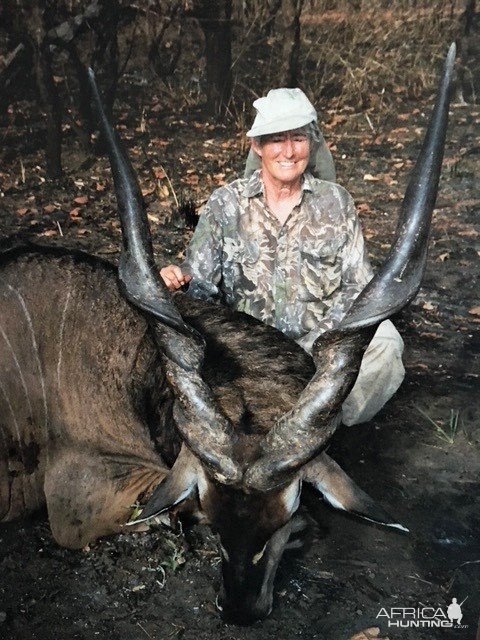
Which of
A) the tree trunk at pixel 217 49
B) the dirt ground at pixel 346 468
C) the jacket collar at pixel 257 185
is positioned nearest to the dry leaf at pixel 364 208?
the dirt ground at pixel 346 468

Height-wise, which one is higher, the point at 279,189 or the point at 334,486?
the point at 279,189

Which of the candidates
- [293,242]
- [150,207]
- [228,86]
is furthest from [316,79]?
[293,242]

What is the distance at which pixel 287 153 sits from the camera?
14.0 ft

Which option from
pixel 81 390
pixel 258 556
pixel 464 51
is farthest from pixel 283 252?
pixel 464 51

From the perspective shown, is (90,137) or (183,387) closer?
(183,387)

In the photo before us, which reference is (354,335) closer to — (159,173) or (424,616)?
(424,616)

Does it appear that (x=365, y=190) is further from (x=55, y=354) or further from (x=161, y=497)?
(x=161, y=497)

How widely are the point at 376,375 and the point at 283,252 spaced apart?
0.88 metres

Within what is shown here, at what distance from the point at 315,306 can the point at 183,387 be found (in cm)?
163

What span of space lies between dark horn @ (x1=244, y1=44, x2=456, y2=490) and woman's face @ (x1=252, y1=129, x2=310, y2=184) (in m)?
1.16

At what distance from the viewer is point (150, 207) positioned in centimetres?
648

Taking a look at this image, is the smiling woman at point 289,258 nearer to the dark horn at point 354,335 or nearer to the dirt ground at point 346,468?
the dirt ground at point 346,468

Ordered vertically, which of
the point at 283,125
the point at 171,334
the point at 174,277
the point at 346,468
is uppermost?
the point at 283,125

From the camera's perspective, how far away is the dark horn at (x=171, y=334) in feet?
9.83
